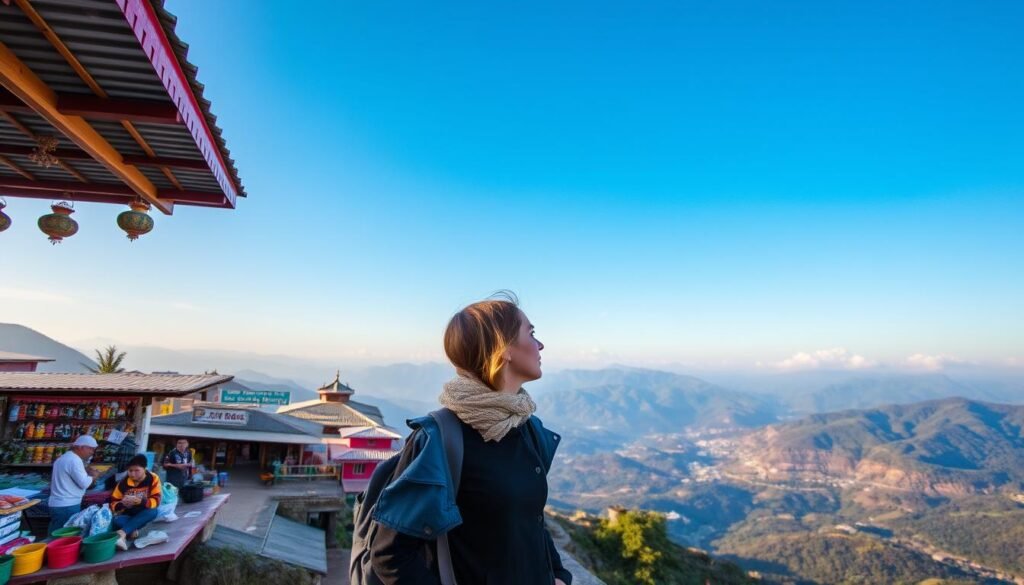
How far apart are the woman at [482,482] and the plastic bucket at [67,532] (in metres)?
6.93

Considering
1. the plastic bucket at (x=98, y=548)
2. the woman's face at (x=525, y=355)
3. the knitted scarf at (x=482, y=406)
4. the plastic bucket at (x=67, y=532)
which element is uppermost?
Result: the woman's face at (x=525, y=355)

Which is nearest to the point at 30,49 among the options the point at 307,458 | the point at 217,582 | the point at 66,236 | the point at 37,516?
the point at 66,236

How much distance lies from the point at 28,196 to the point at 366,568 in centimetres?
618

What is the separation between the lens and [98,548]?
577cm

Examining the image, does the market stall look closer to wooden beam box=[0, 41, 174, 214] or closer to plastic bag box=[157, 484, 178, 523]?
plastic bag box=[157, 484, 178, 523]

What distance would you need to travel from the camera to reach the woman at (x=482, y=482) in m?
1.56

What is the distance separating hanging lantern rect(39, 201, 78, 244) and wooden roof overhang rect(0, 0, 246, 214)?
0.20 meters

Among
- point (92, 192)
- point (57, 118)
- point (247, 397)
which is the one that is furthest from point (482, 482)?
point (247, 397)

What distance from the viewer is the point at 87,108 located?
3.16m

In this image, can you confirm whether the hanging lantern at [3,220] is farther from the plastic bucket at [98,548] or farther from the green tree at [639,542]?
the green tree at [639,542]

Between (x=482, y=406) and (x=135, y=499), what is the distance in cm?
729

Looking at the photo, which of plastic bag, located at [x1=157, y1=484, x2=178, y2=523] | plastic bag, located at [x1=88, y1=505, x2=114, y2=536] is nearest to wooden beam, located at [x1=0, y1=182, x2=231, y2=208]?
plastic bag, located at [x1=88, y1=505, x2=114, y2=536]

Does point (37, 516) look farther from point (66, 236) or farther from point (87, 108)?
point (87, 108)

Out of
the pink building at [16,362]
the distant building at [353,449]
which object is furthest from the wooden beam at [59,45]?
the pink building at [16,362]
